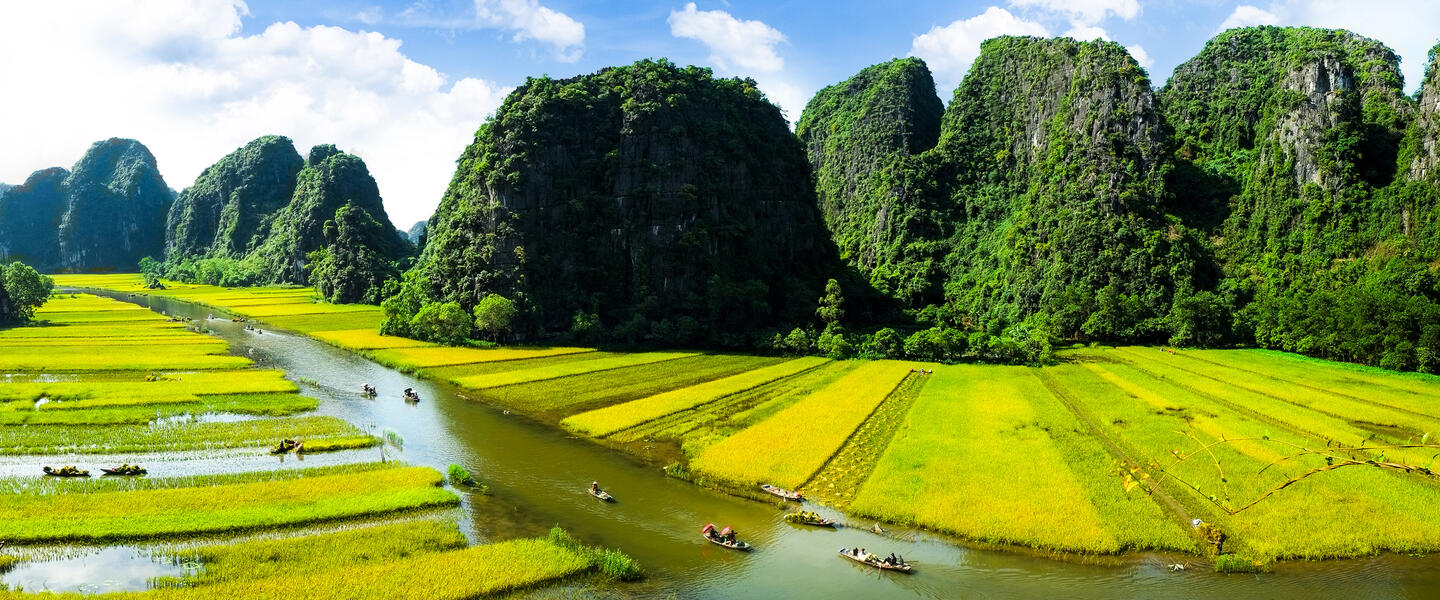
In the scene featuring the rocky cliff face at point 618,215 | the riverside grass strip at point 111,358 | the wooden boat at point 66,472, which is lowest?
the wooden boat at point 66,472

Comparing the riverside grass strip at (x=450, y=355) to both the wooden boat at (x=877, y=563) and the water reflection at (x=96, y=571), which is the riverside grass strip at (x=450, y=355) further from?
the wooden boat at (x=877, y=563)

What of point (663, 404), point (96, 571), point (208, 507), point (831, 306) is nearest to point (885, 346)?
point (831, 306)

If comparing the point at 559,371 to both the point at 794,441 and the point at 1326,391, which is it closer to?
the point at 794,441

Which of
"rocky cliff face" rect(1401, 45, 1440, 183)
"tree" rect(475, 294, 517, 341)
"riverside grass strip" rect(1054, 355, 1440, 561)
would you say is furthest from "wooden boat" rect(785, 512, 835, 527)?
"rocky cliff face" rect(1401, 45, 1440, 183)

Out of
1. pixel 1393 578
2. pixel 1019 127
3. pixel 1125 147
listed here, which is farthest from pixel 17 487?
pixel 1019 127

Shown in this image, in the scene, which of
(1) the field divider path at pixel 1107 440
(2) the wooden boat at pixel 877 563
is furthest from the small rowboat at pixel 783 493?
(1) the field divider path at pixel 1107 440
